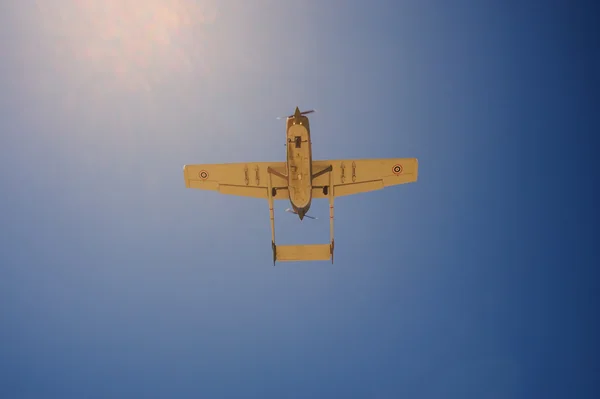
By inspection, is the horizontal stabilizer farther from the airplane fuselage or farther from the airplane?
the airplane fuselage

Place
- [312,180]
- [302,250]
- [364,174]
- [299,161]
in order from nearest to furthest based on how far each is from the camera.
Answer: [299,161], [312,180], [302,250], [364,174]

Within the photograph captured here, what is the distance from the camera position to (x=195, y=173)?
26.4 meters

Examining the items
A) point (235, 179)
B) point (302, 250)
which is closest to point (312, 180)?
point (302, 250)

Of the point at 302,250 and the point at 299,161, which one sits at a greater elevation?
the point at 299,161

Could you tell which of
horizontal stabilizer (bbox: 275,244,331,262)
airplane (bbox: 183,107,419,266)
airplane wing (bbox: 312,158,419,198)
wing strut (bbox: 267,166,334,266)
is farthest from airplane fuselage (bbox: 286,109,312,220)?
horizontal stabilizer (bbox: 275,244,331,262)

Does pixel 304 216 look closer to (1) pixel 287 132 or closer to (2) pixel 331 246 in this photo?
(2) pixel 331 246

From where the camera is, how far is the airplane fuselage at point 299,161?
71.1 ft

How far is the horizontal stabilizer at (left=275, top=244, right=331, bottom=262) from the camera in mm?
25391

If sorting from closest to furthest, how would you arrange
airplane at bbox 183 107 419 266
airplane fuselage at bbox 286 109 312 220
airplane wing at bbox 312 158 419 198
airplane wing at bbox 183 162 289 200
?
airplane fuselage at bbox 286 109 312 220 < airplane at bbox 183 107 419 266 < airplane wing at bbox 312 158 419 198 < airplane wing at bbox 183 162 289 200

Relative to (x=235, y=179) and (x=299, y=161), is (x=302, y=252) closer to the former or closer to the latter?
(x=299, y=161)

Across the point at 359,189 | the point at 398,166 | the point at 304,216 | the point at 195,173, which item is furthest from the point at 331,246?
the point at 195,173

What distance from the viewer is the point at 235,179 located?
26.5 m

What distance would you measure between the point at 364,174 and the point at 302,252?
680 cm

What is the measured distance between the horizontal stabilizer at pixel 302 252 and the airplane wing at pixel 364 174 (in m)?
3.70
